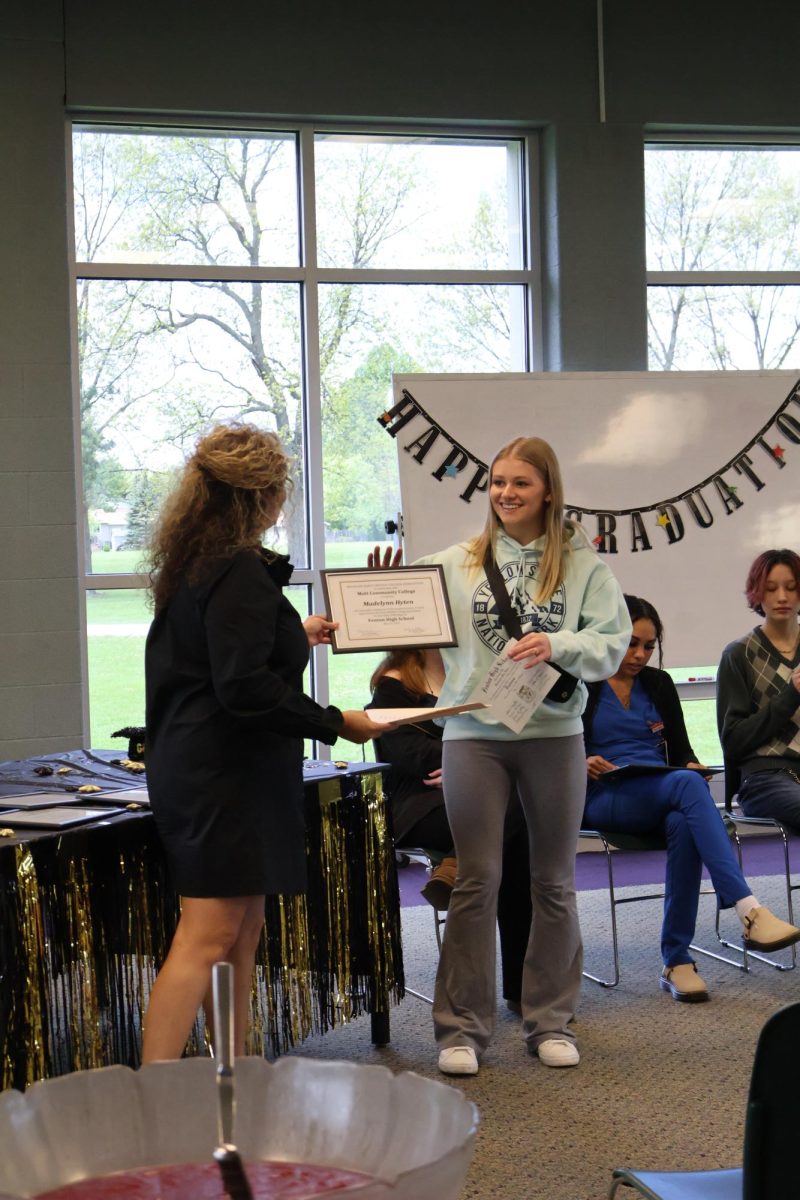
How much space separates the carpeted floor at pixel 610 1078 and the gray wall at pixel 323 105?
2.47 meters

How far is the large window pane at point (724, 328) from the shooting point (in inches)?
257

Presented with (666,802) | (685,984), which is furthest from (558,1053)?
(666,802)

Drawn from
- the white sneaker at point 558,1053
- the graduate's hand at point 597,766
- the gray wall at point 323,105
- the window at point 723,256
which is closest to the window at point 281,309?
the gray wall at point 323,105

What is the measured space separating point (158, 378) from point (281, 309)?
2.15 feet

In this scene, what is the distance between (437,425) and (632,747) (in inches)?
76.1

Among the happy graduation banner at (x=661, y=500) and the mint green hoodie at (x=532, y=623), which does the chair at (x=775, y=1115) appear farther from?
the happy graduation banner at (x=661, y=500)

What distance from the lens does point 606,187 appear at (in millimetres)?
6238

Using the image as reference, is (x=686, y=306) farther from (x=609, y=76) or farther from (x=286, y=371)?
(x=286, y=371)

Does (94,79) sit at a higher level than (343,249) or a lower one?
higher

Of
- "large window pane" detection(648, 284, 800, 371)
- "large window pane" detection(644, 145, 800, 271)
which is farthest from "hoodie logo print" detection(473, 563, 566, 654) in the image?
"large window pane" detection(644, 145, 800, 271)

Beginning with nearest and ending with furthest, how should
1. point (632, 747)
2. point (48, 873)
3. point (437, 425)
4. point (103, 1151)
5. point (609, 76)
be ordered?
point (103, 1151) → point (48, 873) → point (632, 747) → point (437, 425) → point (609, 76)

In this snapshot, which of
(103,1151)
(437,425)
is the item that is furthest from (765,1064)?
(437,425)

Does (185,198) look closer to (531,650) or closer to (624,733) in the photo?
(624,733)

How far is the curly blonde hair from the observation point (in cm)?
260
